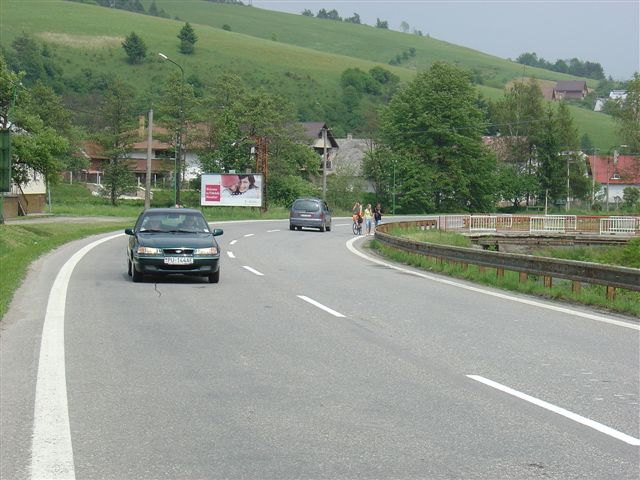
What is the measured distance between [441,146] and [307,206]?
146ft

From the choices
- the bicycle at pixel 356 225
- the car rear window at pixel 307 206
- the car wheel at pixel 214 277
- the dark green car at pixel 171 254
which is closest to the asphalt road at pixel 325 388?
the dark green car at pixel 171 254

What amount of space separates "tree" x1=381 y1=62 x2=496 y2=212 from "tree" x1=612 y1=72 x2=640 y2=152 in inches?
544

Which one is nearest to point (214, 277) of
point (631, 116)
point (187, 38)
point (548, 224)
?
point (548, 224)

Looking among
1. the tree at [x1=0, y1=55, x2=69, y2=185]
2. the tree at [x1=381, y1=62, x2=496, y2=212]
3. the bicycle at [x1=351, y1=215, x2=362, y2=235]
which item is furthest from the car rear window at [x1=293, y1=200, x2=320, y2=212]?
the tree at [x1=381, y1=62, x2=496, y2=212]

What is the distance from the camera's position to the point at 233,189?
209 ft

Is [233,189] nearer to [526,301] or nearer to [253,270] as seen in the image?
[253,270]

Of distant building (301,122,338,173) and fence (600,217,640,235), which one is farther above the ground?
distant building (301,122,338,173)

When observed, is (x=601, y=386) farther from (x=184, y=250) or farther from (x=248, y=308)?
(x=184, y=250)

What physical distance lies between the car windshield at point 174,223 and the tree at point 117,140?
72.8m

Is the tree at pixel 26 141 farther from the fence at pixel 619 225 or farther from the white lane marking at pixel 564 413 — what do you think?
the white lane marking at pixel 564 413

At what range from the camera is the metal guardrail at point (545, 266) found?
14349 mm

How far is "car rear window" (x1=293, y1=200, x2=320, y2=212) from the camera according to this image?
4516 centimetres

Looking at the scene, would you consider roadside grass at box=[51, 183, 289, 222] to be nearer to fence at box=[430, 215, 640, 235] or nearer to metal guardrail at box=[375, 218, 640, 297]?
fence at box=[430, 215, 640, 235]

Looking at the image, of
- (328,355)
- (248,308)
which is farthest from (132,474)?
(248,308)
